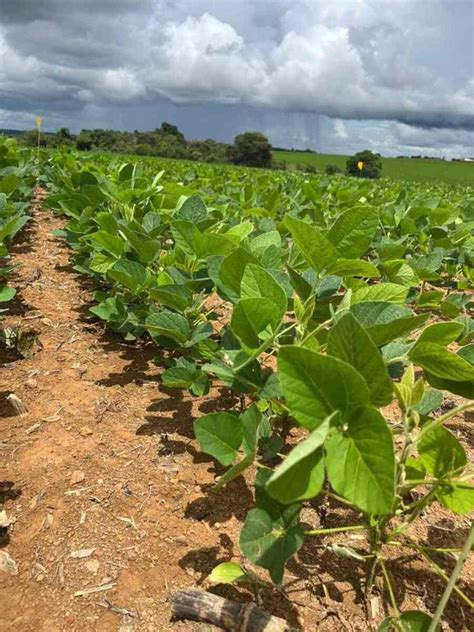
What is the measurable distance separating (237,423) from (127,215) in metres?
1.81

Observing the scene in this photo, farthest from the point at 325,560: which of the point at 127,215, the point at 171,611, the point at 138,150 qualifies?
the point at 138,150

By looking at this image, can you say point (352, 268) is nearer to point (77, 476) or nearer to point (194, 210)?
point (194, 210)

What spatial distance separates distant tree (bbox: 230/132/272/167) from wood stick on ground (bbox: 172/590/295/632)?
40012 mm

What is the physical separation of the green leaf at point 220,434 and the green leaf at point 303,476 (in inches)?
15.5

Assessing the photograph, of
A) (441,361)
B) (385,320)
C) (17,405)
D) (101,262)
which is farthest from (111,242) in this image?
(441,361)

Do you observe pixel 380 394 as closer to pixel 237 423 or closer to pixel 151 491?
pixel 237 423

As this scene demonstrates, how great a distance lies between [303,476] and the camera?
2.60 feet

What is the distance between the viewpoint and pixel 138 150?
35.3 metres

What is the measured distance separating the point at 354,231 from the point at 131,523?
0.98 m

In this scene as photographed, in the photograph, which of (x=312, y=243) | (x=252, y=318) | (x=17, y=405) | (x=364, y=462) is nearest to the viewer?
(x=364, y=462)

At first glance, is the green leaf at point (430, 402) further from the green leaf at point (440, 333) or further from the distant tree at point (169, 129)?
the distant tree at point (169, 129)

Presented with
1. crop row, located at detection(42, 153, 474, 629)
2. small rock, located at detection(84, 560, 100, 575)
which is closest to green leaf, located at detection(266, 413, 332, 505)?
crop row, located at detection(42, 153, 474, 629)

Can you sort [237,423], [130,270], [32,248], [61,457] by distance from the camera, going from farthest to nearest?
[32,248], [130,270], [61,457], [237,423]

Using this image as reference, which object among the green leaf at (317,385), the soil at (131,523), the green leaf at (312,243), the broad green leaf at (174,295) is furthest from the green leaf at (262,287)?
the soil at (131,523)
